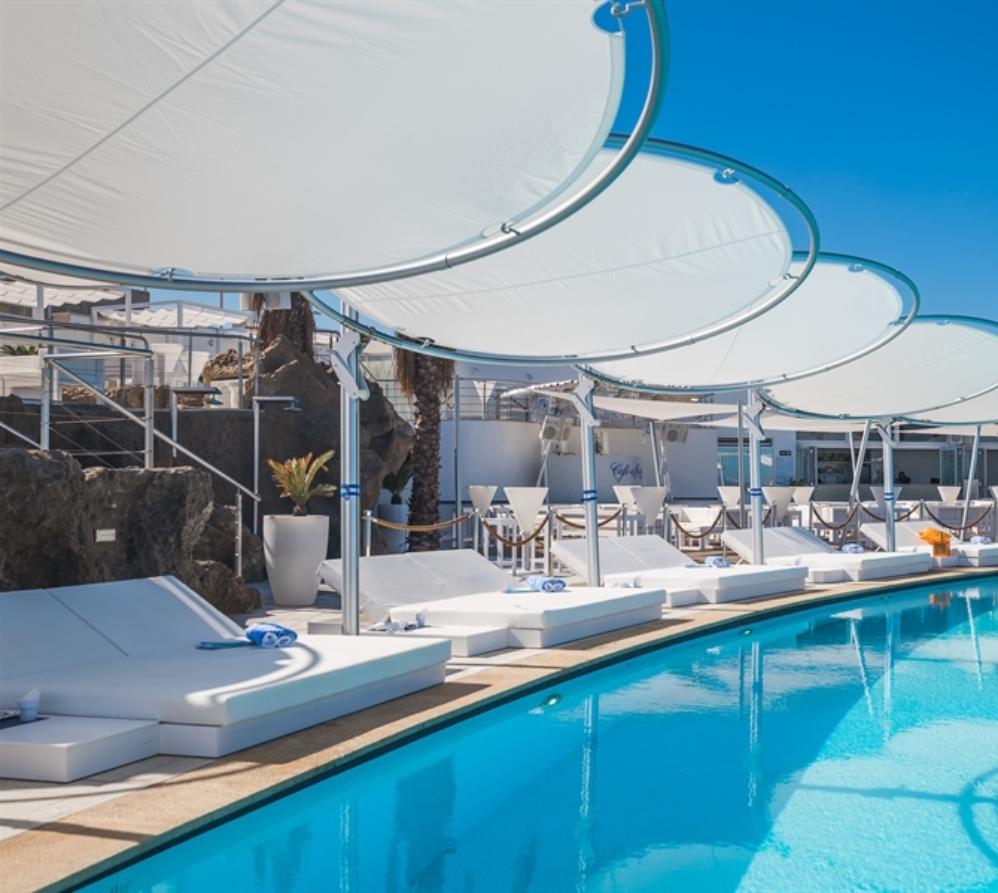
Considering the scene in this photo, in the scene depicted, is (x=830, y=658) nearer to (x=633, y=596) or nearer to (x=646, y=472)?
(x=633, y=596)

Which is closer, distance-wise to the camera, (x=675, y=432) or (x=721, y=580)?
(x=721, y=580)

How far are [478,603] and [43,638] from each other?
425 cm

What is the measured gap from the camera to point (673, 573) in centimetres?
1367

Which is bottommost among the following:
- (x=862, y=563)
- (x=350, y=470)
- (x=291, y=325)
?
(x=862, y=563)

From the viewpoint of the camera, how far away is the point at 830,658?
10922 millimetres

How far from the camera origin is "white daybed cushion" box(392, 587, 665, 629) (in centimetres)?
952

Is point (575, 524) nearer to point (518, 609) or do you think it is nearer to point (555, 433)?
point (518, 609)

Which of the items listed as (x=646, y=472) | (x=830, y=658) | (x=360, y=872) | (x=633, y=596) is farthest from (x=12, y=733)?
(x=646, y=472)

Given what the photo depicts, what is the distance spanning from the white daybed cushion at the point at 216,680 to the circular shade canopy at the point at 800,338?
559 cm

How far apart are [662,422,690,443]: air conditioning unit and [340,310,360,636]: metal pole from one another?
78.4 feet

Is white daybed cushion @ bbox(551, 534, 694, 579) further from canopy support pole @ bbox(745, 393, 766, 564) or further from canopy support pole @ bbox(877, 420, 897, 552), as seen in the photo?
canopy support pole @ bbox(877, 420, 897, 552)

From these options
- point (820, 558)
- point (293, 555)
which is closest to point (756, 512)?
point (820, 558)

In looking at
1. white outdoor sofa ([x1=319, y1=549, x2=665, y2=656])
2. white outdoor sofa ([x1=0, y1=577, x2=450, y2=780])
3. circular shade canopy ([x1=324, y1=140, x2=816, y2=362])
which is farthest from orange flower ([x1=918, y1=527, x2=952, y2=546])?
white outdoor sofa ([x1=0, y1=577, x2=450, y2=780])

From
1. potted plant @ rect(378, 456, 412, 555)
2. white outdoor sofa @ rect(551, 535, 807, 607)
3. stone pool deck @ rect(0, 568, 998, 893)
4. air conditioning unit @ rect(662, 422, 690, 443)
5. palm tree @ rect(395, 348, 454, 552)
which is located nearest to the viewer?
stone pool deck @ rect(0, 568, 998, 893)
